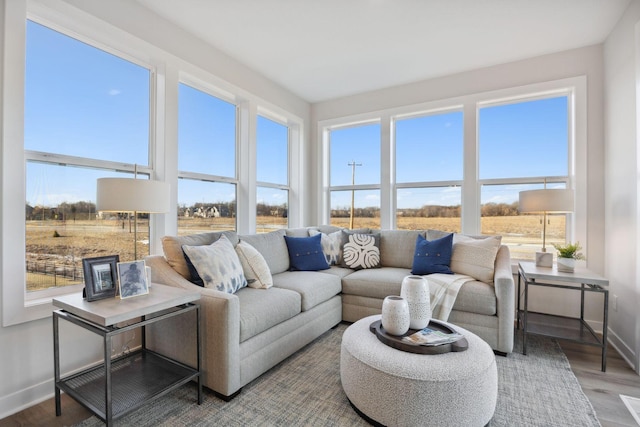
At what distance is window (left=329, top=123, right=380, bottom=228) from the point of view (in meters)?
4.36

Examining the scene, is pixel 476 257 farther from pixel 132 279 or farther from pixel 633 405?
pixel 132 279

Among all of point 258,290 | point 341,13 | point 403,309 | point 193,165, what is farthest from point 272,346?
point 341,13

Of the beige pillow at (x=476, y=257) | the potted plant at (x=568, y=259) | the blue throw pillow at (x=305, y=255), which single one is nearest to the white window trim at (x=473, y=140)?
the potted plant at (x=568, y=259)

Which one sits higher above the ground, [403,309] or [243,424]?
[403,309]

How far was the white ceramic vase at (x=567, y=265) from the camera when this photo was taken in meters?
2.55

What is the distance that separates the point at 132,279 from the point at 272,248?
4.76 feet

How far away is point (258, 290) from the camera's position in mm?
2412

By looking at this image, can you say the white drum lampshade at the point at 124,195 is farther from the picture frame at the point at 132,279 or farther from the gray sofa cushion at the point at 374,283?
the gray sofa cushion at the point at 374,283

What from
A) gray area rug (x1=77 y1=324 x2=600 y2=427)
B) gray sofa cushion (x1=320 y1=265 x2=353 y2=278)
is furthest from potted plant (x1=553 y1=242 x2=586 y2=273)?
gray sofa cushion (x1=320 y1=265 x2=353 y2=278)

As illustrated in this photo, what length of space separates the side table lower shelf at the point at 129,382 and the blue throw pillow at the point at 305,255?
1494 millimetres

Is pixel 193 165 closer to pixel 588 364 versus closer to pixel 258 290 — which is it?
pixel 258 290

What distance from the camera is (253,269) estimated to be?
2.52m

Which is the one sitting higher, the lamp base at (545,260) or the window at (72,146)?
the window at (72,146)

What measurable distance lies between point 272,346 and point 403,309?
97 centimetres
